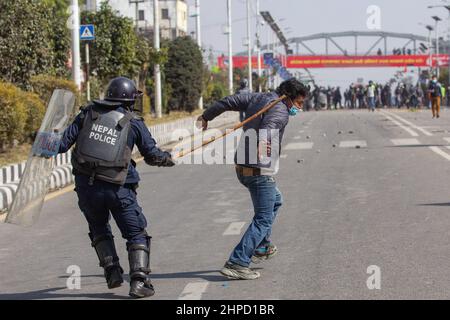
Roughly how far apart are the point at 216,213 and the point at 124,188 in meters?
5.46

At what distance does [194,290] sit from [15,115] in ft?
46.8

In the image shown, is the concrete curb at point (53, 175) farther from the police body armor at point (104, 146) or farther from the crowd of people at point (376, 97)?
the crowd of people at point (376, 97)

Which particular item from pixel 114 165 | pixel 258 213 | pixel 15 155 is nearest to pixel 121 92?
pixel 114 165

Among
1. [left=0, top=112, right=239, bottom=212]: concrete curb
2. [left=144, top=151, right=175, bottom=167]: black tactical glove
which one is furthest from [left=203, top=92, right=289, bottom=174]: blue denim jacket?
[left=0, top=112, right=239, bottom=212]: concrete curb

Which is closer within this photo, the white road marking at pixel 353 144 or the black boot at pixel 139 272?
the black boot at pixel 139 272

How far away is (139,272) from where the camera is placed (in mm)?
7969

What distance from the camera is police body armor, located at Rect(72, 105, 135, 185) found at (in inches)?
308

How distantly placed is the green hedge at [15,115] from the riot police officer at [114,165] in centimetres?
1309

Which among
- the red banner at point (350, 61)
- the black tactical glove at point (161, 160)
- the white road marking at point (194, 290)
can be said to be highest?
the red banner at point (350, 61)

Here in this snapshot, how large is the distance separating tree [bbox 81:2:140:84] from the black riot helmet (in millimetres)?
30473

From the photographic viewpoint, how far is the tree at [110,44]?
3831cm

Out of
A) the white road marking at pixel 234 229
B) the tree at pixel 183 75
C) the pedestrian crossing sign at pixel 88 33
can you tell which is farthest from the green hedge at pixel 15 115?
the tree at pixel 183 75

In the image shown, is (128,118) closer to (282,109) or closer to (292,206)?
(282,109)
